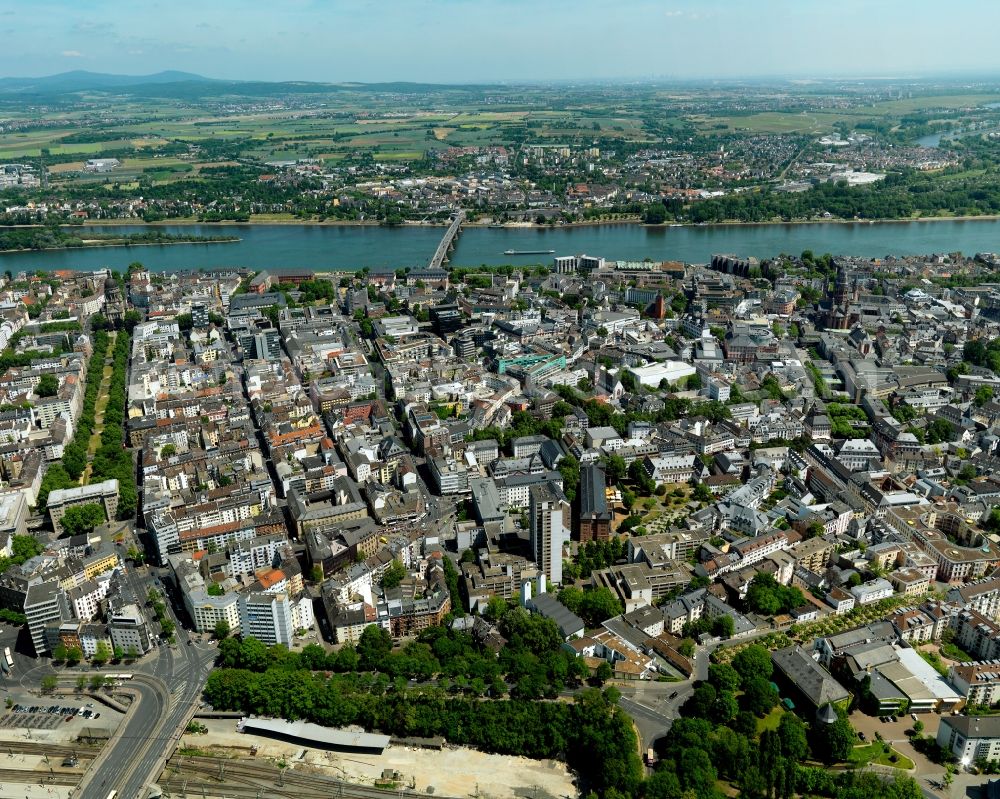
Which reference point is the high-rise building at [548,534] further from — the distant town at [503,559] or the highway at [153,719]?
the highway at [153,719]

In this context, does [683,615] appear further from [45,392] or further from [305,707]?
[45,392]

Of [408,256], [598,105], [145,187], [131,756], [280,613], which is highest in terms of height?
[598,105]

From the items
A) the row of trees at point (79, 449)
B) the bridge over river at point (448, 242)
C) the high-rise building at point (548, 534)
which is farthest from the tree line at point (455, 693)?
the bridge over river at point (448, 242)

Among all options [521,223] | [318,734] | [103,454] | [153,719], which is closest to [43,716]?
[153,719]

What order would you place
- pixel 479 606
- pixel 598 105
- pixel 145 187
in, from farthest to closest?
pixel 598 105 → pixel 145 187 → pixel 479 606

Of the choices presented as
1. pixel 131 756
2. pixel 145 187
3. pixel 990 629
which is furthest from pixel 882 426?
pixel 145 187

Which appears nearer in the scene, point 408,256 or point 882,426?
point 882,426

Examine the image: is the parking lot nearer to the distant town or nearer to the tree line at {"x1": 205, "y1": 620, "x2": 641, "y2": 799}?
the distant town
